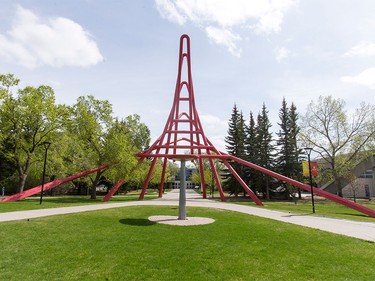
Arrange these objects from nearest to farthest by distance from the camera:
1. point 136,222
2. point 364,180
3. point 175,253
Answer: point 175,253 < point 136,222 < point 364,180

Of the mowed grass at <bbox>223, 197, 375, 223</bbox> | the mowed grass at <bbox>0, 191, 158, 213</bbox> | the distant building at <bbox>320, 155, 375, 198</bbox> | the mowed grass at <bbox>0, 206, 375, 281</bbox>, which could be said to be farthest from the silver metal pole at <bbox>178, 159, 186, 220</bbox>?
the distant building at <bbox>320, 155, 375, 198</bbox>

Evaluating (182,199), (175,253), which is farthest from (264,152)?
(175,253)

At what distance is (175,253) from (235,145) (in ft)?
116

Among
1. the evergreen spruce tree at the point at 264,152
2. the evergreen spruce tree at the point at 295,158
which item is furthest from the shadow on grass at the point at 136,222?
the evergreen spruce tree at the point at 295,158

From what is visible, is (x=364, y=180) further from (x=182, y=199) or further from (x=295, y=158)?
→ (x=182, y=199)

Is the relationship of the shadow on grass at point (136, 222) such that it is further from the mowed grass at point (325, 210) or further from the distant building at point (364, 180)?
the distant building at point (364, 180)

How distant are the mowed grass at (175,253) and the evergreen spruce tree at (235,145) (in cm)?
2734

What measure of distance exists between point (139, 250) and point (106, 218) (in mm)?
5539

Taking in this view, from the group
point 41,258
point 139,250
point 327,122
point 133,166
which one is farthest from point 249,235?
point 327,122

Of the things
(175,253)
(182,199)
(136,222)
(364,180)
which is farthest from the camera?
(364,180)

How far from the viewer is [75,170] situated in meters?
27.3

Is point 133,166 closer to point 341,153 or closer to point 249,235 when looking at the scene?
point 249,235

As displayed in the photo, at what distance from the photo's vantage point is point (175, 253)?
7207mm

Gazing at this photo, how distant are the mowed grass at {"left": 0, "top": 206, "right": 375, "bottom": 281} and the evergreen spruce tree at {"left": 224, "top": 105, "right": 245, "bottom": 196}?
1076 inches
